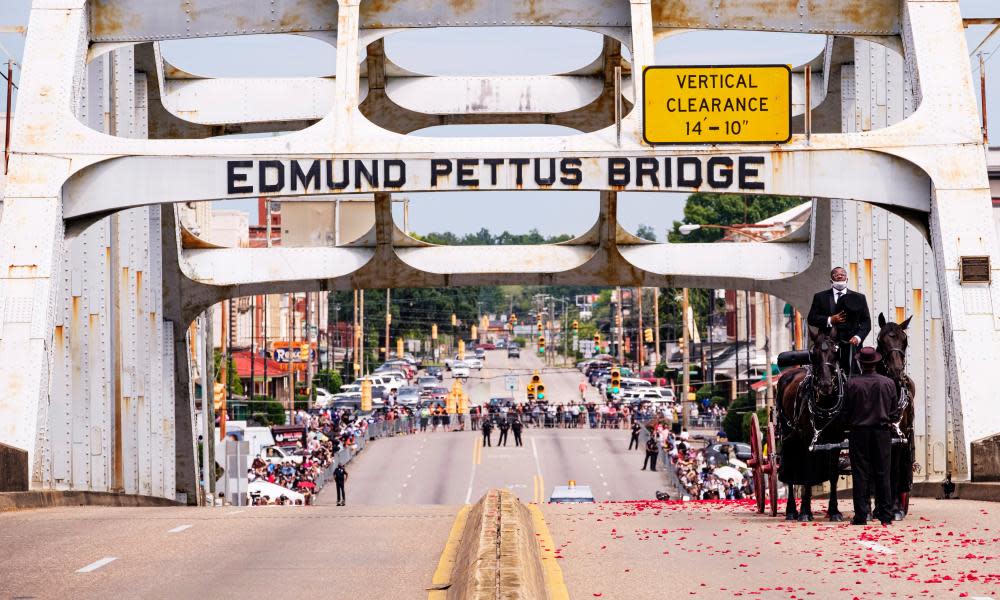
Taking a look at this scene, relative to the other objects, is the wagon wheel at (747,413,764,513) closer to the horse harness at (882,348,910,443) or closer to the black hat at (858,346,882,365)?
the horse harness at (882,348,910,443)

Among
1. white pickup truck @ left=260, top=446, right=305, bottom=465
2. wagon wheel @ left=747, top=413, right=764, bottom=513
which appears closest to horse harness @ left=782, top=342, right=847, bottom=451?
wagon wheel @ left=747, top=413, right=764, bottom=513

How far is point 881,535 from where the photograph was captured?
1453 cm

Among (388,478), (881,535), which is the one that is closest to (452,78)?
(881,535)

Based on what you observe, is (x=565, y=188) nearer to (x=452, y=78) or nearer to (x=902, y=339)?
(x=902, y=339)

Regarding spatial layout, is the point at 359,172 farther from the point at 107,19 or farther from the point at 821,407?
the point at 821,407

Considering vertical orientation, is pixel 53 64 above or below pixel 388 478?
above

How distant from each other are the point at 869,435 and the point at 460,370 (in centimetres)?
12910

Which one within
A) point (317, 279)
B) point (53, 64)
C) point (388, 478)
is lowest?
point (388, 478)

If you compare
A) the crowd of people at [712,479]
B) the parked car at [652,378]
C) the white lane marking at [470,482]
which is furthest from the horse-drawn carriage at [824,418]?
the parked car at [652,378]

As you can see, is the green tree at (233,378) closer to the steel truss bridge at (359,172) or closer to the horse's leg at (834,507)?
the steel truss bridge at (359,172)

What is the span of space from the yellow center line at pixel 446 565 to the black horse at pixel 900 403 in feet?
13.9

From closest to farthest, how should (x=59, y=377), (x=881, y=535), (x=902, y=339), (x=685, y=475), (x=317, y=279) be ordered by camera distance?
(x=881, y=535) < (x=902, y=339) < (x=59, y=377) < (x=317, y=279) < (x=685, y=475)

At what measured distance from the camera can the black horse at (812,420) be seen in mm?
15664

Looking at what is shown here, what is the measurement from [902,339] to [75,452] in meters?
12.4
